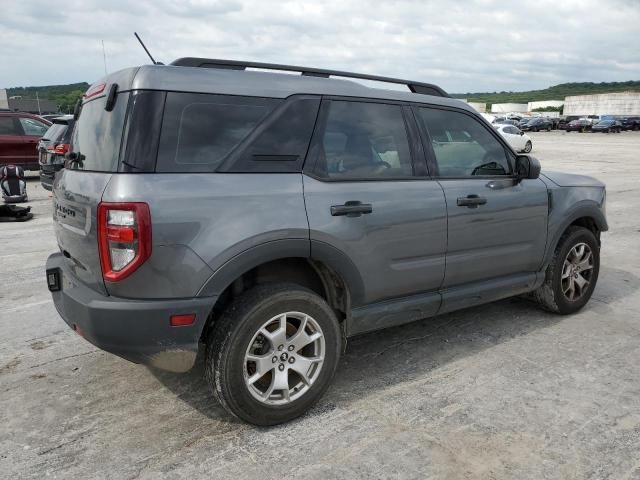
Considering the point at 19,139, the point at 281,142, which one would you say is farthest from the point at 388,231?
the point at 19,139

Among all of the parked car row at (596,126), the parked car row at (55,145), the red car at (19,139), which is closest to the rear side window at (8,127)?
the red car at (19,139)

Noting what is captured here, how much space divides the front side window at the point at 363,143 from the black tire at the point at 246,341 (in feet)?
2.41

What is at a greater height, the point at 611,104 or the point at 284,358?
the point at 611,104

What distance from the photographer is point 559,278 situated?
4.57 metres

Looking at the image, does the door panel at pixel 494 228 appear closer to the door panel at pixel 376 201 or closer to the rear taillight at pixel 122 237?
the door panel at pixel 376 201

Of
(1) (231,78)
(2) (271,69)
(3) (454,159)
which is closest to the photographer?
(1) (231,78)

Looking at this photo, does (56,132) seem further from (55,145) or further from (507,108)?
(507,108)

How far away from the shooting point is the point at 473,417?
310 centimetres

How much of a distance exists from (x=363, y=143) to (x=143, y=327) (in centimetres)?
166

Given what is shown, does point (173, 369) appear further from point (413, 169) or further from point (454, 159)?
point (454, 159)

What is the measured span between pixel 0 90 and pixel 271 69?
7033 centimetres

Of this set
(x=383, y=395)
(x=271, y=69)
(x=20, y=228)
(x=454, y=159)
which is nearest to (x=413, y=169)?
(x=454, y=159)

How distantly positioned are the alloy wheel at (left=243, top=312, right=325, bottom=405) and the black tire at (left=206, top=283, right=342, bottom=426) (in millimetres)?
35

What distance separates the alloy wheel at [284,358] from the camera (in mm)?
2936
